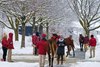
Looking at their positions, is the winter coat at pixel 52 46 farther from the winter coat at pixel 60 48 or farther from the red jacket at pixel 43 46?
the winter coat at pixel 60 48

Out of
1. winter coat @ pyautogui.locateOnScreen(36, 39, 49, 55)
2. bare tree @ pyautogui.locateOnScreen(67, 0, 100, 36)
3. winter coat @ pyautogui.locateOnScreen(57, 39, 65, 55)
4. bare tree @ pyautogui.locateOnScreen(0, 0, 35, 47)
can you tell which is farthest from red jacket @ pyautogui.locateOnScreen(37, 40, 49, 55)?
bare tree @ pyautogui.locateOnScreen(67, 0, 100, 36)

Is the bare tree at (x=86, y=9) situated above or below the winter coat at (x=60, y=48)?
above

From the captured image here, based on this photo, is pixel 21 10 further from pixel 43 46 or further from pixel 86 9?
pixel 43 46

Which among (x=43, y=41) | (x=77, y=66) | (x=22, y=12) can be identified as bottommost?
(x=77, y=66)

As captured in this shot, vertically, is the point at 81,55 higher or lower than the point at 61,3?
lower

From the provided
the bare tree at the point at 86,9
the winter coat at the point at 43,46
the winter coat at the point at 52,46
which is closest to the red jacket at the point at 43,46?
the winter coat at the point at 43,46

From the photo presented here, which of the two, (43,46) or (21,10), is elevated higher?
(21,10)

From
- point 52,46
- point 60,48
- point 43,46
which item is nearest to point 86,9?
point 60,48

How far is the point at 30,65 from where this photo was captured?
2005cm

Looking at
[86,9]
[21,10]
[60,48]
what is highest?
[86,9]

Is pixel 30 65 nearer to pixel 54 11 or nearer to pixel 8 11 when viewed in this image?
pixel 8 11

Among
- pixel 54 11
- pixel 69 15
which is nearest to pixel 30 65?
pixel 54 11

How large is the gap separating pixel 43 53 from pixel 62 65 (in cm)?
211

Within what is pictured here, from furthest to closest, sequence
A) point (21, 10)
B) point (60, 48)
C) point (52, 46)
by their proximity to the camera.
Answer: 1. point (21, 10)
2. point (60, 48)
3. point (52, 46)
